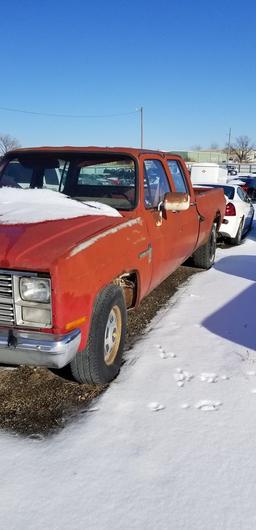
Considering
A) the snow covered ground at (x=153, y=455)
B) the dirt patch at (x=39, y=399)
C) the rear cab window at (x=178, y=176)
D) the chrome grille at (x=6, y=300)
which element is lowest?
the dirt patch at (x=39, y=399)

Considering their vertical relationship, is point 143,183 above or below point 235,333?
above

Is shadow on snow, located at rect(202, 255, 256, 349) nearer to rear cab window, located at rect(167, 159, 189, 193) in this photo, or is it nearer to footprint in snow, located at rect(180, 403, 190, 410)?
footprint in snow, located at rect(180, 403, 190, 410)

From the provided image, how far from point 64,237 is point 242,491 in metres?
1.82

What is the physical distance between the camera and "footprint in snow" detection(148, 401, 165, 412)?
10.5 ft

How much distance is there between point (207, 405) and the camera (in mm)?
3262

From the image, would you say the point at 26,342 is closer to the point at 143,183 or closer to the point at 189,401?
the point at 189,401

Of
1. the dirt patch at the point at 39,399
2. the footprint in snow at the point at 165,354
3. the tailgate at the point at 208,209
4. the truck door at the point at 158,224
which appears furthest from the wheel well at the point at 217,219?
the dirt patch at the point at 39,399

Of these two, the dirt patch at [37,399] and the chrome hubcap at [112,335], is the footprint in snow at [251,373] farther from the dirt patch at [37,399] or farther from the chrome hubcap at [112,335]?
the dirt patch at [37,399]

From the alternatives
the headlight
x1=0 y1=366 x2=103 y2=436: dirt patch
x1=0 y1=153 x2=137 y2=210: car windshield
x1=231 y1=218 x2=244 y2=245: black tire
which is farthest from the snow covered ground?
x1=231 y1=218 x2=244 y2=245: black tire

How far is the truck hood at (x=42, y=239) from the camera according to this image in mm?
2730

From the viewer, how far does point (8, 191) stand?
14.0ft

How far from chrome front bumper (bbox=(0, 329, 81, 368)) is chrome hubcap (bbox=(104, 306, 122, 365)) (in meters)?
0.67

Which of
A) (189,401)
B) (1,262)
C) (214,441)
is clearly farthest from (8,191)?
(214,441)

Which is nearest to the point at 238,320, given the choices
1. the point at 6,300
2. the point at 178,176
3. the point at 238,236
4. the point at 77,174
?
the point at 178,176
